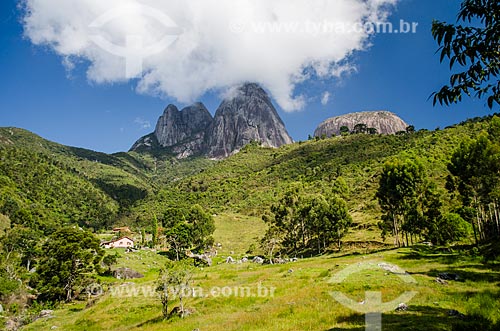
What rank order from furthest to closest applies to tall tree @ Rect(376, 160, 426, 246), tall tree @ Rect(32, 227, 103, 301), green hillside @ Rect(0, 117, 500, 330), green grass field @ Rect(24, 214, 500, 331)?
tall tree @ Rect(32, 227, 103, 301)
tall tree @ Rect(376, 160, 426, 246)
green hillside @ Rect(0, 117, 500, 330)
green grass field @ Rect(24, 214, 500, 331)

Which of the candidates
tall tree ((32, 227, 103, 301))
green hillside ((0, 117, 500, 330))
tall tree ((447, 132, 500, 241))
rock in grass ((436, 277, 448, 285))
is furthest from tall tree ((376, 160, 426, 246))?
tall tree ((32, 227, 103, 301))

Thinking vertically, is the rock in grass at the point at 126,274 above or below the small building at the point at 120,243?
below

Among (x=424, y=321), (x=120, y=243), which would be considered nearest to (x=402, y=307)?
(x=424, y=321)

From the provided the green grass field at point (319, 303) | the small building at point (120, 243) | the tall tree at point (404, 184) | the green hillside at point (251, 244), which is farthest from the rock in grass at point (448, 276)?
the small building at point (120, 243)

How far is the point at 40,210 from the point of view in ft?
449

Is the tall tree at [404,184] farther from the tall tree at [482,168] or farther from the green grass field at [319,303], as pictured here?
the green grass field at [319,303]

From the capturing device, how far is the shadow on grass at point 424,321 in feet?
30.8

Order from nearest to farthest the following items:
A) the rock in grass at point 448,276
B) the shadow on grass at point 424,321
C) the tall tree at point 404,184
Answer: the shadow on grass at point 424,321 → the rock in grass at point 448,276 → the tall tree at point 404,184

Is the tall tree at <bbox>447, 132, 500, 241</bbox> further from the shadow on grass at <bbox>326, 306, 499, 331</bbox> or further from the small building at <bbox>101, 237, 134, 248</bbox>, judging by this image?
the small building at <bbox>101, 237, 134, 248</bbox>

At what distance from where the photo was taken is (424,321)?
11.5 metres

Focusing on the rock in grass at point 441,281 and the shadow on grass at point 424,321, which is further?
the rock in grass at point 441,281

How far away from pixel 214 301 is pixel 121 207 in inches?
6856

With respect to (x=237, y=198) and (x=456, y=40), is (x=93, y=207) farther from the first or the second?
(x=456, y=40)

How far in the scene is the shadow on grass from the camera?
9.40m
